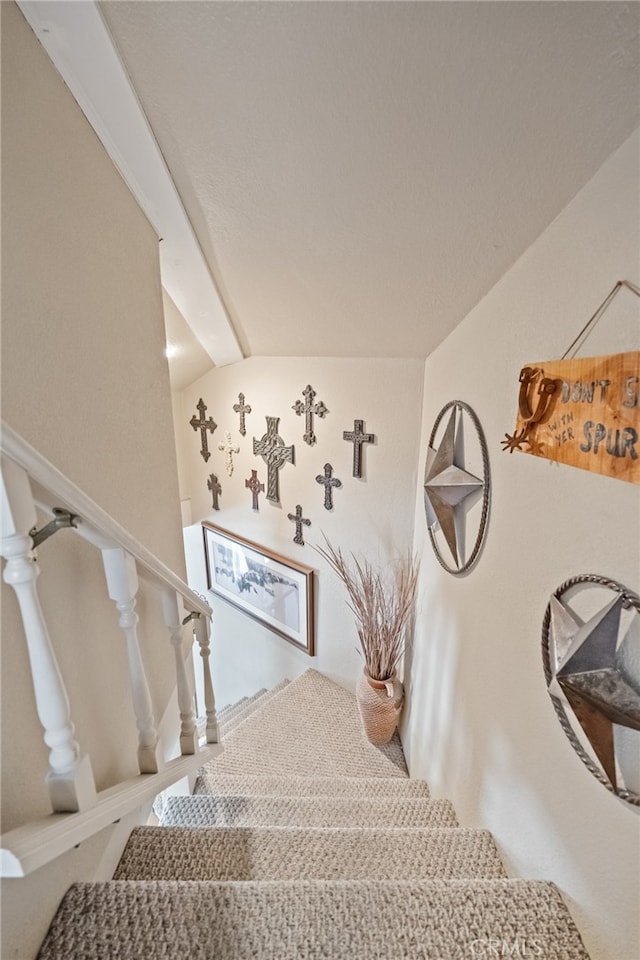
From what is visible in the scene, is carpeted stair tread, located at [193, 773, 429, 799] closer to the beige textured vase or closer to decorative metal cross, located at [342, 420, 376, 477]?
the beige textured vase

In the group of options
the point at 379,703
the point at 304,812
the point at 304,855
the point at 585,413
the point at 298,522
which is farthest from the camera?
the point at 298,522

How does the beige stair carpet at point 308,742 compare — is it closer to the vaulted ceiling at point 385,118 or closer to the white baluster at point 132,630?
the white baluster at point 132,630

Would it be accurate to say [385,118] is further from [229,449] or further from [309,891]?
[229,449]

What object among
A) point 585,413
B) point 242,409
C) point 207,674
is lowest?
point 207,674

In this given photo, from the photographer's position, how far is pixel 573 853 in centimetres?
76

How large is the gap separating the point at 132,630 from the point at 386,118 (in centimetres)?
119

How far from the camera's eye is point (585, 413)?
73 centimetres

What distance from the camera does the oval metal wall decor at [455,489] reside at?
124 cm

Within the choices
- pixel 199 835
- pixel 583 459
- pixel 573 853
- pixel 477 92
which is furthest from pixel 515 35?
pixel 199 835

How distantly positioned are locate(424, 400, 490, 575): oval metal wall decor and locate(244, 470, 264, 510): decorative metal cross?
1.36m

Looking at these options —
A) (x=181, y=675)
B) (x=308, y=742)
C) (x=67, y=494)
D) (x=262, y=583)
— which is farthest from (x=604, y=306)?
(x=262, y=583)

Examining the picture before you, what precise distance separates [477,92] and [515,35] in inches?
3.6

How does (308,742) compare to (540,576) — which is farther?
(308,742)

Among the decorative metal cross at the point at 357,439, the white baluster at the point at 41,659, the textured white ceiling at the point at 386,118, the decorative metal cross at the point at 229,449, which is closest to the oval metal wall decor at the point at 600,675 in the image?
the textured white ceiling at the point at 386,118
